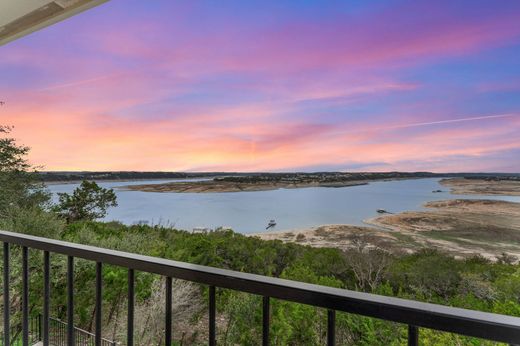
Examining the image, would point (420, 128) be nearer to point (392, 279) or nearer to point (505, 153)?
point (505, 153)

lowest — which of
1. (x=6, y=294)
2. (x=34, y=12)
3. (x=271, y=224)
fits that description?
(x=271, y=224)

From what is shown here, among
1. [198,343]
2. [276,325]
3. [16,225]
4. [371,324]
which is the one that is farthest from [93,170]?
[371,324]

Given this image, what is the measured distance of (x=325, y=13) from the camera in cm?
499

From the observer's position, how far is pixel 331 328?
773mm

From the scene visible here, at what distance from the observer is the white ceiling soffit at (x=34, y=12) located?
160cm

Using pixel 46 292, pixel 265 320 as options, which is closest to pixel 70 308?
pixel 46 292

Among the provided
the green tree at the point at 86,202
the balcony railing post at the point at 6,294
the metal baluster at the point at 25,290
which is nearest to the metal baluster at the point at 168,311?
the metal baluster at the point at 25,290

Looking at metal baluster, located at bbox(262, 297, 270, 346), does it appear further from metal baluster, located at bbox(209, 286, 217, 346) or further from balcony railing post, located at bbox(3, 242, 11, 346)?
balcony railing post, located at bbox(3, 242, 11, 346)

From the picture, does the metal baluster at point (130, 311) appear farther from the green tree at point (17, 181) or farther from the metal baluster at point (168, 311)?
the green tree at point (17, 181)

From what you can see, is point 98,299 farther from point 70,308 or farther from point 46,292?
point 46,292

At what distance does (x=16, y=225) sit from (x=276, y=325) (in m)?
6.50

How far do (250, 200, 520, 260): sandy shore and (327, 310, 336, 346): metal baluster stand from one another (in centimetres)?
448

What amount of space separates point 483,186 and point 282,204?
9.63ft

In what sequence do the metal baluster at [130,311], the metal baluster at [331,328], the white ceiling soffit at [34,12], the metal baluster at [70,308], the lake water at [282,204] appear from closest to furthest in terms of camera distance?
1. the metal baluster at [331,328]
2. the metal baluster at [130,311]
3. the metal baluster at [70,308]
4. the white ceiling soffit at [34,12]
5. the lake water at [282,204]
